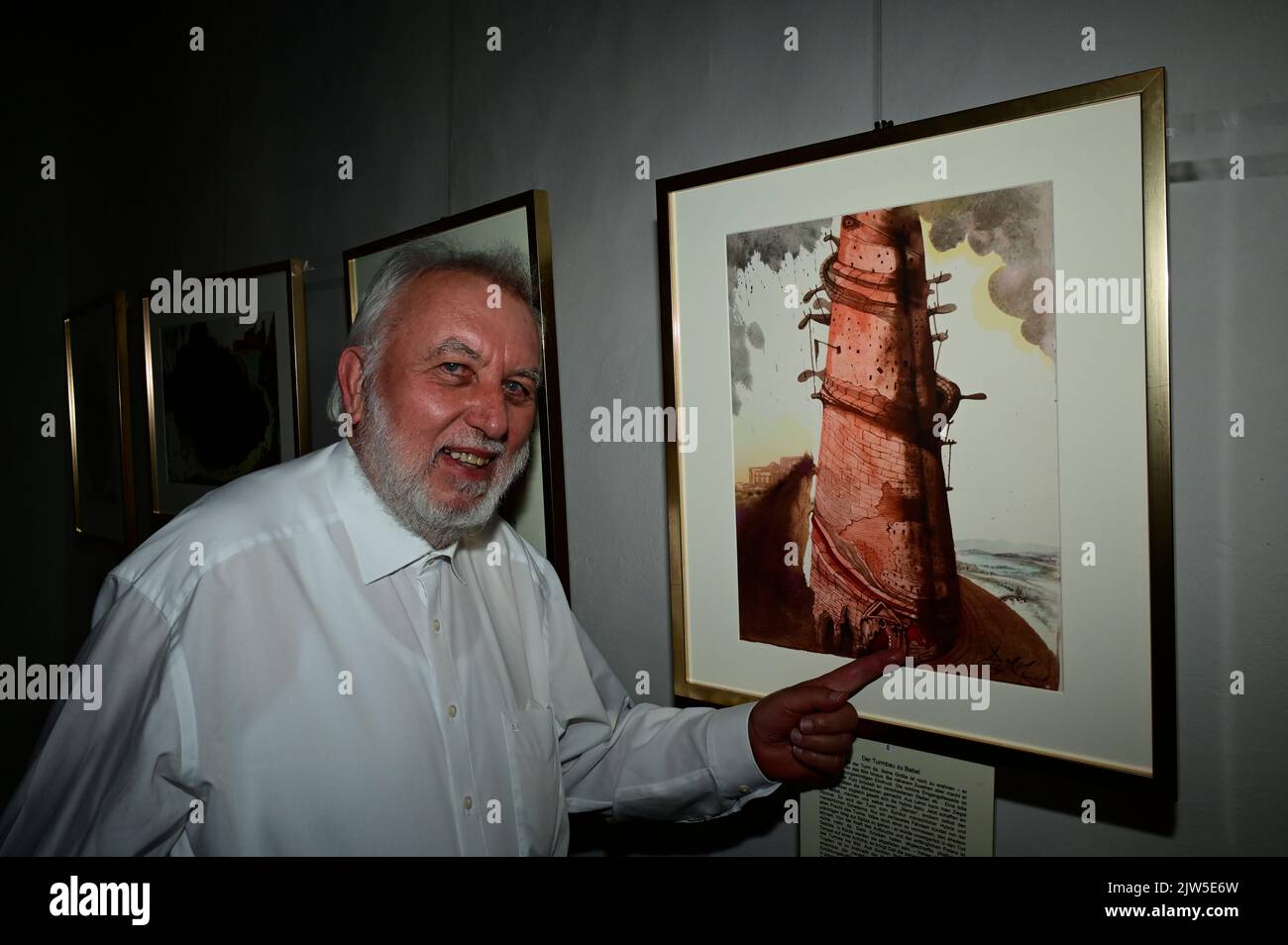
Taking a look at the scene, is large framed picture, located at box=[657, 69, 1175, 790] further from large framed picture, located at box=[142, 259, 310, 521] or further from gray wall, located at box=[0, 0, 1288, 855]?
large framed picture, located at box=[142, 259, 310, 521]

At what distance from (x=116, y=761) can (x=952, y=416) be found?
3.78 ft

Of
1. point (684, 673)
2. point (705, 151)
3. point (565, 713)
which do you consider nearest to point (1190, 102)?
point (705, 151)

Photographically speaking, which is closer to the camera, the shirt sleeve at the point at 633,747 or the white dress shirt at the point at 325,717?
the white dress shirt at the point at 325,717

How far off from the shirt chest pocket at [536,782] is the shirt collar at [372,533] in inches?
12.0

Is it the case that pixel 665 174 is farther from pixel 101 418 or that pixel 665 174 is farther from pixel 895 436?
pixel 101 418

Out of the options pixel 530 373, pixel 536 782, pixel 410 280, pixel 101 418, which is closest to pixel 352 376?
pixel 410 280

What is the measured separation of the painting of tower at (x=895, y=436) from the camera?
88 cm

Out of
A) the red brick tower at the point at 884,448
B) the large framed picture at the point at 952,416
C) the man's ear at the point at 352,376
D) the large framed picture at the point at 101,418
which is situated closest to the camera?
the large framed picture at the point at 952,416

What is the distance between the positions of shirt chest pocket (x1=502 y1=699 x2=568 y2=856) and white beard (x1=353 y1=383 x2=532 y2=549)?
32 centimetres

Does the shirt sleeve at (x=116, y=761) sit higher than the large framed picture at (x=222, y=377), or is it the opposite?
the large framed picture at (x=222, y=377)

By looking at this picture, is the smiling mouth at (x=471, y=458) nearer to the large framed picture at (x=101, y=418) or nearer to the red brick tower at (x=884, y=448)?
the red brick tower at (x=884, y=448)

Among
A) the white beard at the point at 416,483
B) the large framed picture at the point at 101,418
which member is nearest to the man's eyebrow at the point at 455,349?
the white beard at the point at 416,483
